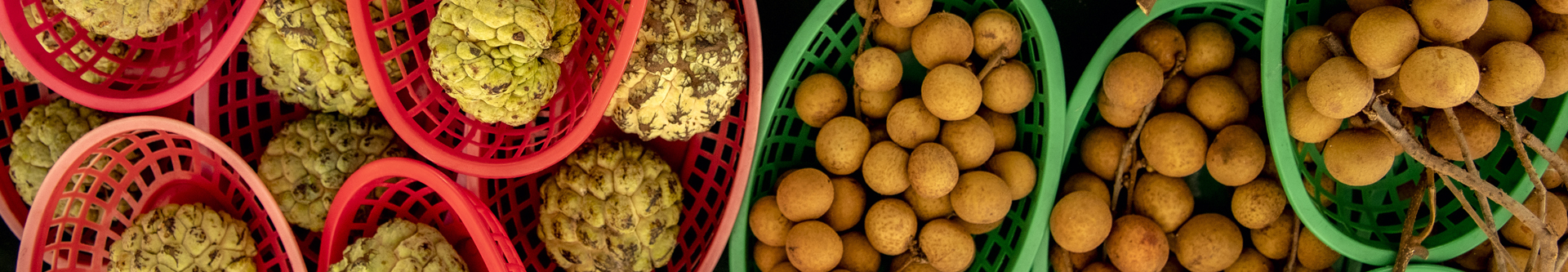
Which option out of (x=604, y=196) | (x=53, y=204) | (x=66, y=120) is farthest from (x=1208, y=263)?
(x=66, y=120)

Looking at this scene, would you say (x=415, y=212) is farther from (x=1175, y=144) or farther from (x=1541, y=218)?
(x=1541, y=218)

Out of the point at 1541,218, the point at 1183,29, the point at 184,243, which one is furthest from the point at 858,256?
the point at 184,243

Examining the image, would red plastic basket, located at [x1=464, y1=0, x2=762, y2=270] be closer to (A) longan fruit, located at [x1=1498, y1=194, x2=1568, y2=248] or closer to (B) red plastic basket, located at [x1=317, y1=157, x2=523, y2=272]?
(B) red plastic basket, located at [x1=317, y1=157, x2=523, y2=272]

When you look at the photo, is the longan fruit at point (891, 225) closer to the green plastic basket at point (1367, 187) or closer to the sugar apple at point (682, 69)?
the sugar apple at point (682, 69)

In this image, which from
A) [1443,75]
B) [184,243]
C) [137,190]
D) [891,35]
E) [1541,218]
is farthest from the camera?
[137,190]

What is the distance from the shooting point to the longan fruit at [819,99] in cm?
113

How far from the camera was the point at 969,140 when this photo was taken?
1091 mm

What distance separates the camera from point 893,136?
1.13 m

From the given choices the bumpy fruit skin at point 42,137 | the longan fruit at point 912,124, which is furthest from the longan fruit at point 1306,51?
the bumpy fruit skin at point 42,137

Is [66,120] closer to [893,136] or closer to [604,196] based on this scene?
[604,196]

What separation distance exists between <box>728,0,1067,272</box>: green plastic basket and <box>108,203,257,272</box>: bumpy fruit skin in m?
0.82

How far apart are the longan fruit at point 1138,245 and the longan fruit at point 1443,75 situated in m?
0.36

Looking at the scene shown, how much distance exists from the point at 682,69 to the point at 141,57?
964mm

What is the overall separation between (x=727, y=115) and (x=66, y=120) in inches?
46.5
